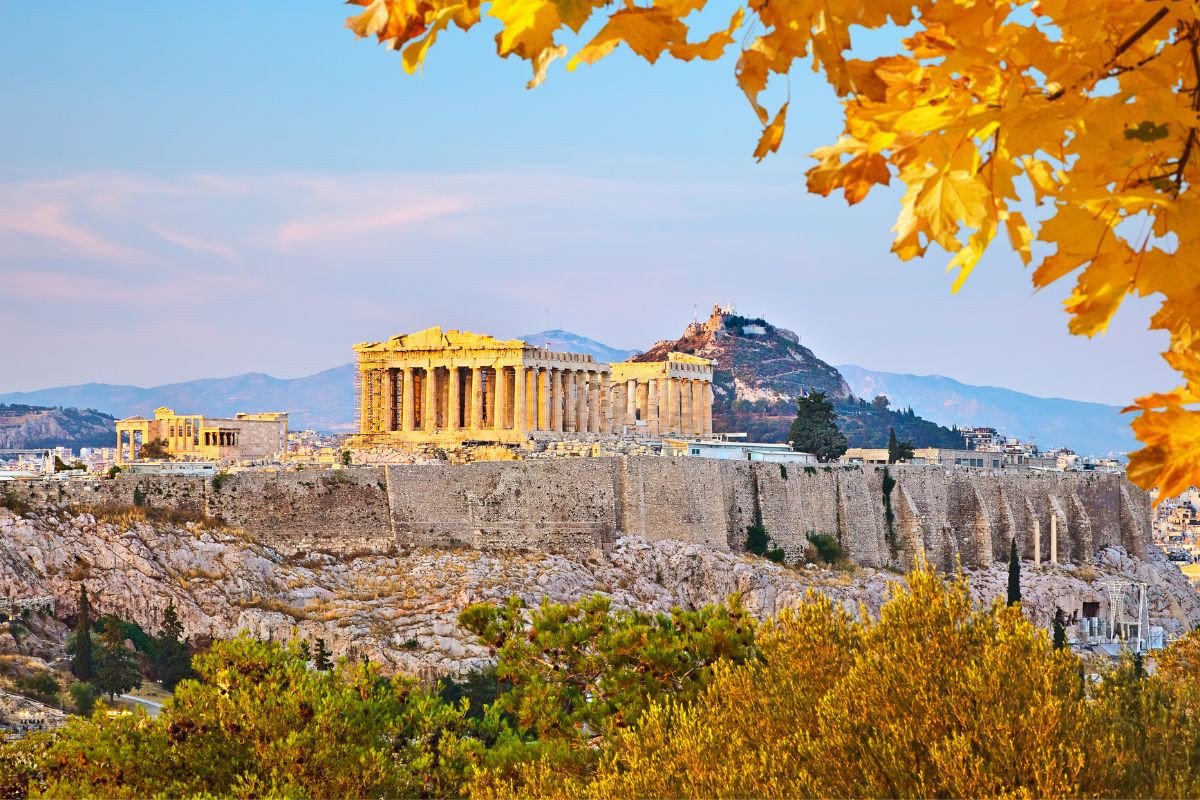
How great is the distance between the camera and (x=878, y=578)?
39.1m

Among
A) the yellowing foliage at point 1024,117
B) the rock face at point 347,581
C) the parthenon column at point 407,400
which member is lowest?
the rock face at point 347,581

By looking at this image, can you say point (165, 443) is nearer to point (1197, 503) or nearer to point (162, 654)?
point (162, 654)

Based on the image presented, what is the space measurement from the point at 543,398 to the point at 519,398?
191 centimetres

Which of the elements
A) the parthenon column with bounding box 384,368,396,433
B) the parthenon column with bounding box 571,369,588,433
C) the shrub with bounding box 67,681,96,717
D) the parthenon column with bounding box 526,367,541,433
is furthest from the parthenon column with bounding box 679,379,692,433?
the shrub with bounding box 67,681,96,717

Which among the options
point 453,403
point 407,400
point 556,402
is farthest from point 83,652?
point 556,402

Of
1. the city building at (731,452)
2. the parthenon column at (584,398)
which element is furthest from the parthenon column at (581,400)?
the city building at (731,452)

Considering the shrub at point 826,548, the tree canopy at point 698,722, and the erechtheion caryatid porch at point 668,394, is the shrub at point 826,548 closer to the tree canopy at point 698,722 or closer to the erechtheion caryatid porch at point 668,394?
the erechtheion caryatid porch at point 668,394

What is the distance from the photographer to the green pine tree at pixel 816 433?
49250 mm

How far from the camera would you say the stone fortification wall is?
103ft

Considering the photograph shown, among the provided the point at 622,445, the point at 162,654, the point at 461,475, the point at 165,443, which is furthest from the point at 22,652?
the point at 165,443

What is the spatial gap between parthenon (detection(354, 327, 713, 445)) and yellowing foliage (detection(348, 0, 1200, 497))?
123 feet

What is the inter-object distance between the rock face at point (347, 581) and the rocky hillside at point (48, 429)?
227 ft

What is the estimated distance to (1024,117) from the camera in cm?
225

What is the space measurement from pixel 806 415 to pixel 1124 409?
47833mm
